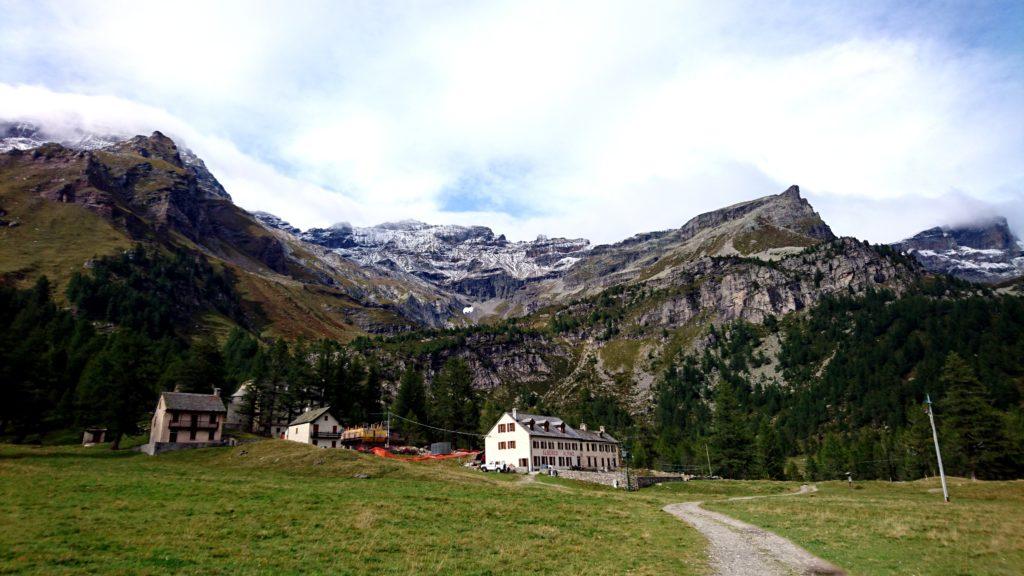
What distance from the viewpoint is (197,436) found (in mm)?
77062

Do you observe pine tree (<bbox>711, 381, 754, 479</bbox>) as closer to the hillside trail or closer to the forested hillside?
the forested hillside

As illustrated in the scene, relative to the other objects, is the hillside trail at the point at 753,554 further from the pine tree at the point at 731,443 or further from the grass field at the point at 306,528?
the pine tree at the point at 731,443

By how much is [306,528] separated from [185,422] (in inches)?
2272

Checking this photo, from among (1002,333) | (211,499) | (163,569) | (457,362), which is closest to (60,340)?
(457,362)

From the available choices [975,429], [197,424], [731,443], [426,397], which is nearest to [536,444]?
[731,443]

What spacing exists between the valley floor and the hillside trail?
3.06ft

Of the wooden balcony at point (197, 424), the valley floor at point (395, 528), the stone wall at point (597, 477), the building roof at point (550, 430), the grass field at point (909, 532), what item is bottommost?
the stone wall at point (597, 477)

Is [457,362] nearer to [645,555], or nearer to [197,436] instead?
[197,436]

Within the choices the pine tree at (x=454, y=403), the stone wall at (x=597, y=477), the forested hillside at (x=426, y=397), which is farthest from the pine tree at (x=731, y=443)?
the pine tree at (x=454, y=403)

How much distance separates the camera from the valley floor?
23.8 meters

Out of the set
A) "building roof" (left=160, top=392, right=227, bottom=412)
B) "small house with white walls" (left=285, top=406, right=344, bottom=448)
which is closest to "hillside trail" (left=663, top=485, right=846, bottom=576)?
"building roof" (left=160, top=392, right=227, bottom=412)

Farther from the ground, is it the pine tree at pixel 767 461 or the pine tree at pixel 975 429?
the pine tree at pixel 975 429

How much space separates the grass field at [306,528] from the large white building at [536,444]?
4423 cm

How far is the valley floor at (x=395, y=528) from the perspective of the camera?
78.0 ft
